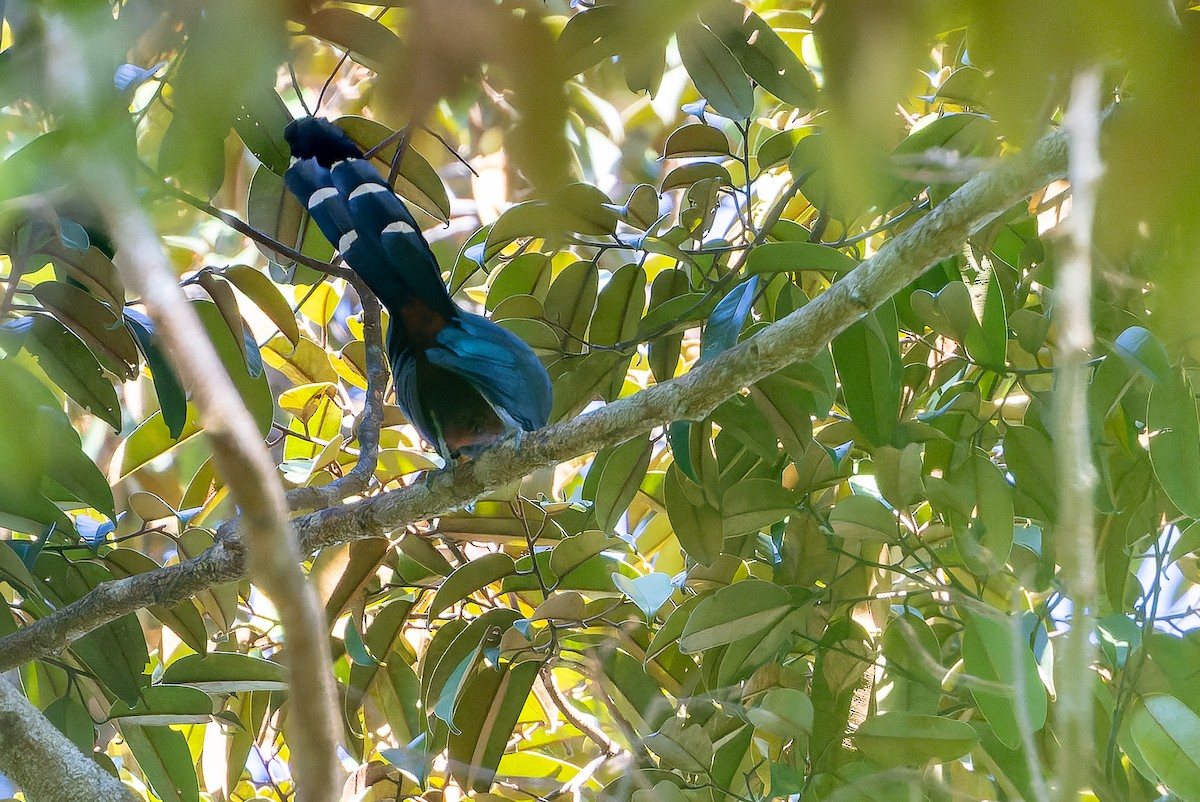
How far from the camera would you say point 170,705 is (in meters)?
1.53

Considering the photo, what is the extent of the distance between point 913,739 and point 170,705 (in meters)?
1.07

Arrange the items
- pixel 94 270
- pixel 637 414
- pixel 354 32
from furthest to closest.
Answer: pixel 94 270
pixel 637 414
pixel 354 32

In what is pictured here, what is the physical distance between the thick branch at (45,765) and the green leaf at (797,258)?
3.29 ft

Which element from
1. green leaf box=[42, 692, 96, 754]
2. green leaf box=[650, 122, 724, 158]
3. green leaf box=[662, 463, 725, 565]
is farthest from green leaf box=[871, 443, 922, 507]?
green leaf box=[42, 692, 96, 754]

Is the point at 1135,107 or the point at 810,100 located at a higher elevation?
the point at 810,100

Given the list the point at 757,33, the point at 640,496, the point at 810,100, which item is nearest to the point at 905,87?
the point at 810,100

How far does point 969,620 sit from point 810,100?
73 centimetres

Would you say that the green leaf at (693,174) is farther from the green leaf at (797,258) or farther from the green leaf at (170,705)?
the green leaf at (170,705)

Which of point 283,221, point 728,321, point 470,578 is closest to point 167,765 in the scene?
point 470,578

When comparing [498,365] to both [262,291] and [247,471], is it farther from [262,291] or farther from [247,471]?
[247,471]

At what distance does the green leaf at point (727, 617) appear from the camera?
1.36 metres

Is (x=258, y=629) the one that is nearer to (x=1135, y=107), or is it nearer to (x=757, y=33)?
(x=757, y=33)

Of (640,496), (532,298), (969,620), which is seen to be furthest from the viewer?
(640,496)

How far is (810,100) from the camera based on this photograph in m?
1.39
